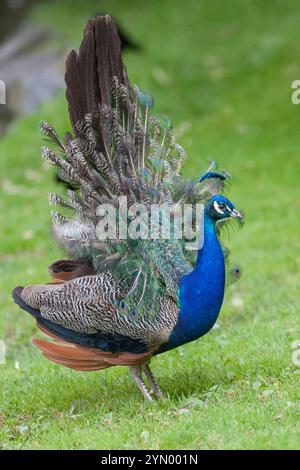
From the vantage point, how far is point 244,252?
898 cm

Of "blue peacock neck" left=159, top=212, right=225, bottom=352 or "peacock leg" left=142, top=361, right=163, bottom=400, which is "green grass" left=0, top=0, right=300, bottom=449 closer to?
"peacock leg" left=142, top=361, right=163, bottom=400

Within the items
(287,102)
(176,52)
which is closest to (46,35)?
(176,52)

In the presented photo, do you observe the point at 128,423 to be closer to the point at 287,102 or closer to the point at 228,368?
the point at 228,368

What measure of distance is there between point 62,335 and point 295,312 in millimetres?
2256

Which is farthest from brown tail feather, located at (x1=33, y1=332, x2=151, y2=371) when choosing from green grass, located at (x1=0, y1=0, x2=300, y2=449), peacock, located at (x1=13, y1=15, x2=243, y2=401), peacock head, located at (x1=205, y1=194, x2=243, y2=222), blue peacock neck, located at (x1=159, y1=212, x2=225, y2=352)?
peacock head, located at (x1=205, y1=194, x2=243, y2=222)

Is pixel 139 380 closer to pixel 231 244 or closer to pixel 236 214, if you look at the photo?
pixel 236 214

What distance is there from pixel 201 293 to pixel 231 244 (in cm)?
460

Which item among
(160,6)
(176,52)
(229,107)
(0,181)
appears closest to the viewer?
(0,181)

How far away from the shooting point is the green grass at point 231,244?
4605 millimetres

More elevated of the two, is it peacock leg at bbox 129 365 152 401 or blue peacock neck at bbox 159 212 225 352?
blue peacock neck at bbox 159 212 225 352

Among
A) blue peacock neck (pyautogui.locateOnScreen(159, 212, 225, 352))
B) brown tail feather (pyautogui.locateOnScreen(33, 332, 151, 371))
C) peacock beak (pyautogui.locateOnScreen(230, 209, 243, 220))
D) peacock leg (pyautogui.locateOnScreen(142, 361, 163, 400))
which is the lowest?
peacock leg (pyautogui.locateOnScreen(142, 361, 163, 400))

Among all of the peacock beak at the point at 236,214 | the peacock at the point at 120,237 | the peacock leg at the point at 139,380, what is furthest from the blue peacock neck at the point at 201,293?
the peacock leg at the point at 139,380

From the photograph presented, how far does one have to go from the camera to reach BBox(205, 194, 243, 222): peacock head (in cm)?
494

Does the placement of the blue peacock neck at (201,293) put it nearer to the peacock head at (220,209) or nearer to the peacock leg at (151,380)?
the peacock head at (220,209)
